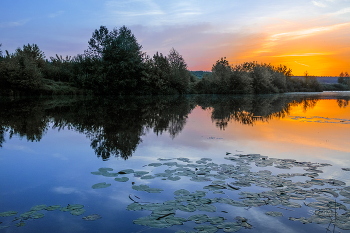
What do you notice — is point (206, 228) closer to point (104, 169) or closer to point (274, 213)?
point (274, 213)

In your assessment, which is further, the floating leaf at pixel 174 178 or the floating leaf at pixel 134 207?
the floating leaf at pixel 174 178

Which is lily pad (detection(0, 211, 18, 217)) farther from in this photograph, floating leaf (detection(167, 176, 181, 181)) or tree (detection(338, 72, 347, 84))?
tree (detection(338, 72, 347, 84))

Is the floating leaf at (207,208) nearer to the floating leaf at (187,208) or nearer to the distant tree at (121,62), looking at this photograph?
the floating leaf at (187,208)

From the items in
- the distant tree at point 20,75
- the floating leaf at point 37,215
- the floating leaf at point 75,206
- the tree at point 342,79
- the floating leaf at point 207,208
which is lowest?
the floating leaf at point 207,208

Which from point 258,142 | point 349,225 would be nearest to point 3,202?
point 349,225

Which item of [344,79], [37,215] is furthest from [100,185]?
[344,79]

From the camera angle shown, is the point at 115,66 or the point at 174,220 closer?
the point at 174,220

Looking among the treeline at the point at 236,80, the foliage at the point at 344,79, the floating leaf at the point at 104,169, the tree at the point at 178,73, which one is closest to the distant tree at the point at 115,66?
the tree at the point at 178,73

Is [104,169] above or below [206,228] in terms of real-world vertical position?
above

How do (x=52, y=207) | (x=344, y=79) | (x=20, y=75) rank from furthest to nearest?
(x=344, y=79), (x=20, y=75), (x=52, y=207)

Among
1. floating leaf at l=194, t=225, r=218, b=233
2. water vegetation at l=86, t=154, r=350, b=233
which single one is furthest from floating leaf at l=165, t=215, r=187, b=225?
floating leaf at l=194, t=225, r=218, b=233

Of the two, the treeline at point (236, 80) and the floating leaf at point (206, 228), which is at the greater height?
the treeline at point (236, 80)

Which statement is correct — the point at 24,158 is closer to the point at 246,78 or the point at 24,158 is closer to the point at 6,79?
the point at 6,79

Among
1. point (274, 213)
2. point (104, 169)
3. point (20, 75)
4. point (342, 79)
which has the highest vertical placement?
point (342, 79)
